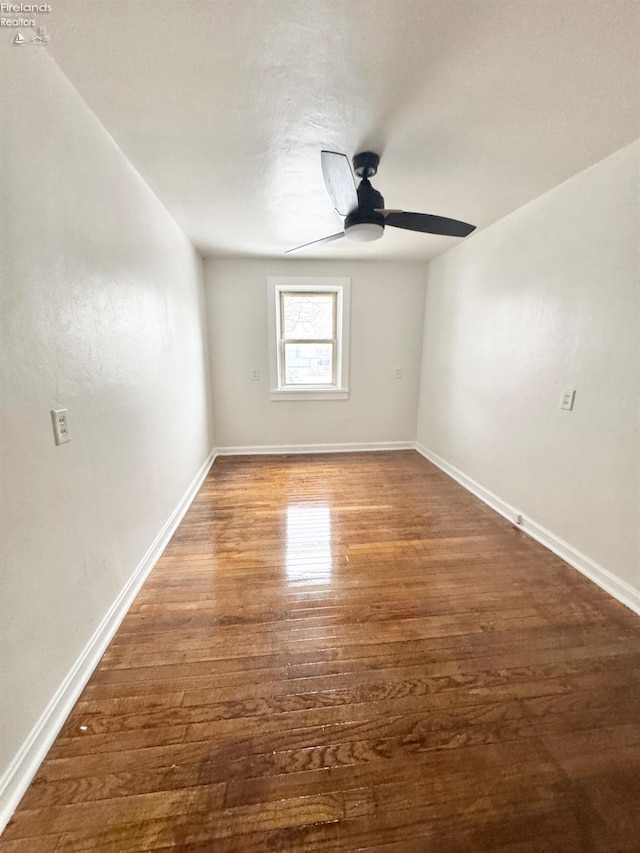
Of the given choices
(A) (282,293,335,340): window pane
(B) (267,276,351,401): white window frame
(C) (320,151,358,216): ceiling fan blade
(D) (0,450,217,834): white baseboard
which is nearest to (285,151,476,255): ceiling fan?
(C) (320,151,358,216): ceiling fan blade

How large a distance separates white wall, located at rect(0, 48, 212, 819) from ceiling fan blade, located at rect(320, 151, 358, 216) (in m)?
1.02

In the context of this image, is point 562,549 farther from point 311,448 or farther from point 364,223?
point 311,448

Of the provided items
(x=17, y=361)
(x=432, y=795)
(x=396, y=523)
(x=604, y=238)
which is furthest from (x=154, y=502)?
(x=604, y=238)

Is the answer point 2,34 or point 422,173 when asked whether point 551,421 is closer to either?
point 422,173

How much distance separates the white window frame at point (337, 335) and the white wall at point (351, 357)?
0.07 m

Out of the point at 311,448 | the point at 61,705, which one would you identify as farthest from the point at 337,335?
the point at 61,705

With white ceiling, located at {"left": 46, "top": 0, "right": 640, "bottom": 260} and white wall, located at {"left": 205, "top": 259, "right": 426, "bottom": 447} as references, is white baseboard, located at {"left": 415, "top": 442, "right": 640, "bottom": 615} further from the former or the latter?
white ceiling, located at {"left": 46, "top": 0, "right": 640, "bottom": 260}

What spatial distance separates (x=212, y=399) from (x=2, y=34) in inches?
120

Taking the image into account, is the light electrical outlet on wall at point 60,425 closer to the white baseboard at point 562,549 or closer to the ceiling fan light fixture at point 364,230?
the ceiling fan light fixture at point 364,230

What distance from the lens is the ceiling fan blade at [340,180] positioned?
141cm

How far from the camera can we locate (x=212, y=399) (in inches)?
152

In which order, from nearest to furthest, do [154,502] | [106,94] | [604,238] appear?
1. [106,94]
2. [604,238]
3. [154,502]

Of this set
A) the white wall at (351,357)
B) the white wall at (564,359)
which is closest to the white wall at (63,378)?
the white wall at (351,357)

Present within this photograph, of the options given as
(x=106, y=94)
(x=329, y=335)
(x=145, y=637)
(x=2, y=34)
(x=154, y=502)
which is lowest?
(x=145, y=637)
